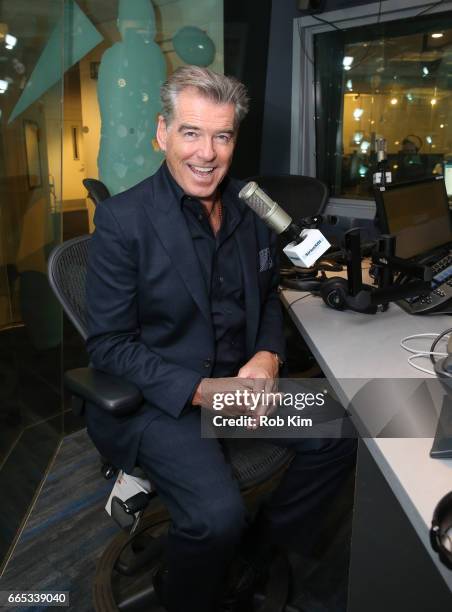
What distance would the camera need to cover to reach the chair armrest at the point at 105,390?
1.17 meters

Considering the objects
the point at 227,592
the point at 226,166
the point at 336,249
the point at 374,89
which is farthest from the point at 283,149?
the point at 227,592

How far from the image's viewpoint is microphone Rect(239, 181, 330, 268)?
127 centimetres

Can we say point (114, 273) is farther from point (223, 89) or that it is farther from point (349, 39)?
point (349, 39)

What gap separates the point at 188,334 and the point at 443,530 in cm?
85

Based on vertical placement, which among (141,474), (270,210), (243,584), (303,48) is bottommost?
(243,584)

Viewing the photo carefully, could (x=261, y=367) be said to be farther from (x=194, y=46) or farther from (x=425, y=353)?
(x=194, y=46)

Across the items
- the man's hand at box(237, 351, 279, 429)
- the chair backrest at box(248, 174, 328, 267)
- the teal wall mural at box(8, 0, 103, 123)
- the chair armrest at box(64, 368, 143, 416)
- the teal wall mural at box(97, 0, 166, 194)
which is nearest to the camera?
the chair armrest at box(64, 368, 143, 416)

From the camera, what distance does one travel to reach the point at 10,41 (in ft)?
6.42

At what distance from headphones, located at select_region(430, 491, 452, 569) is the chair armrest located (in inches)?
27.2

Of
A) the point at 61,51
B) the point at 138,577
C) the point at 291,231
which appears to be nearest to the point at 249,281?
the point at 291,231

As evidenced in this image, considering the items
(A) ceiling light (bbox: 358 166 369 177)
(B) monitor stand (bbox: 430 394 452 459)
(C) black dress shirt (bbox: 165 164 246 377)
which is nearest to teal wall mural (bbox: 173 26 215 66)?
(A) ceiling light (bbox: 358 166 369 177)

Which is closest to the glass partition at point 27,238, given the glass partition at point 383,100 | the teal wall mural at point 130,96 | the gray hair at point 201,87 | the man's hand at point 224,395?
the teal wall mural at point 130,96

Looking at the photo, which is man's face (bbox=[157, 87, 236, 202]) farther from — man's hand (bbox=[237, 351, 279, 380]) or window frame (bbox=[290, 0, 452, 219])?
window frame (bbox=[290, 0, 452, 219])

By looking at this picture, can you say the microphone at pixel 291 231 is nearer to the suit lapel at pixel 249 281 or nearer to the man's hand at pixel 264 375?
the suit lapel at pixel 249 281
